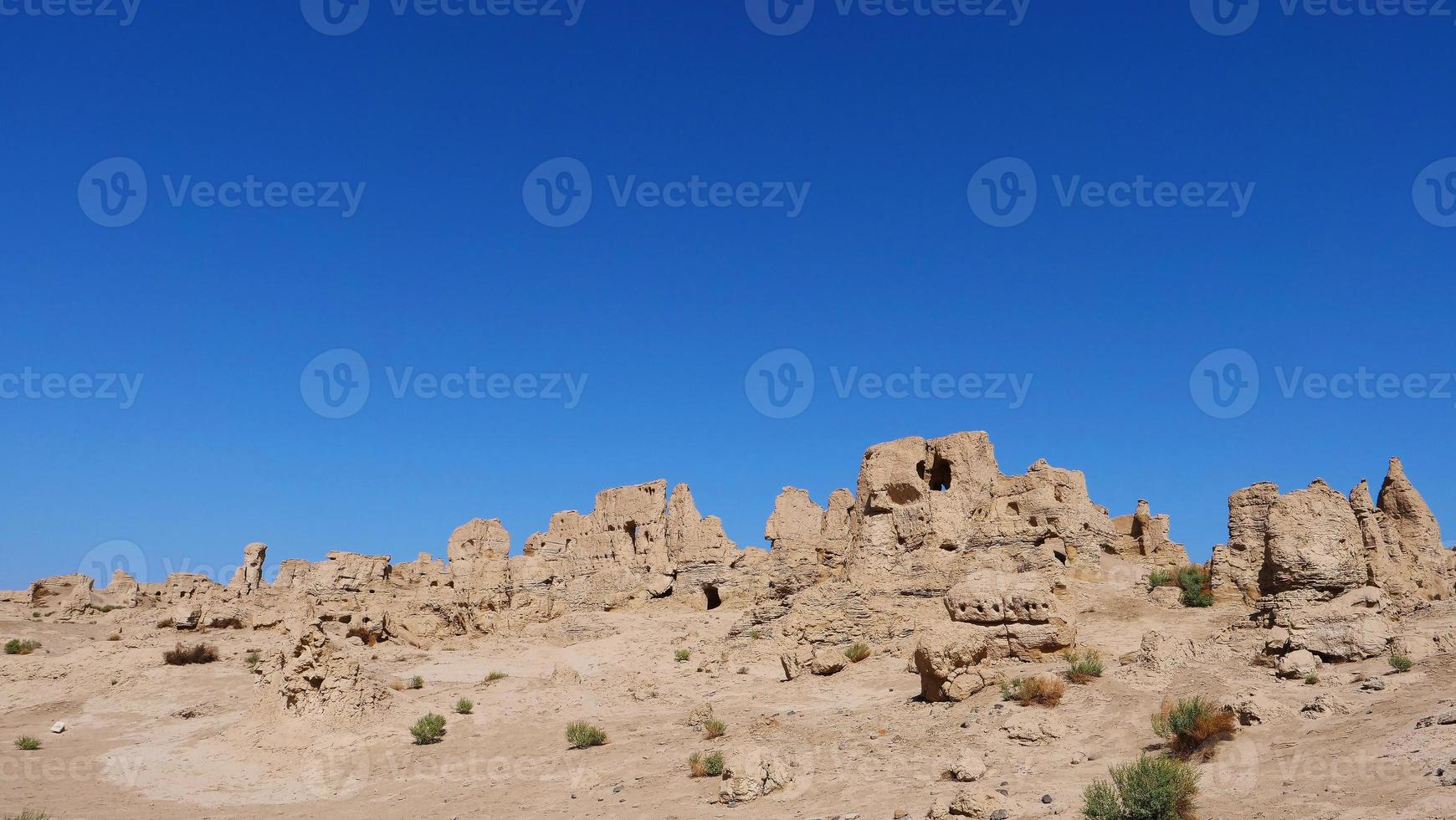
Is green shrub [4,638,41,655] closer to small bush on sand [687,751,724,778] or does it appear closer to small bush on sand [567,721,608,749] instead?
small bush on sand [567,721,608,749]

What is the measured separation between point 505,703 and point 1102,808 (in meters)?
13.1

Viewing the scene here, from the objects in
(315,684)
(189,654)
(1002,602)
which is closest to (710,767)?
(1002,602)

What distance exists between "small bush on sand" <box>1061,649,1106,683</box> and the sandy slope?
8.7 inches

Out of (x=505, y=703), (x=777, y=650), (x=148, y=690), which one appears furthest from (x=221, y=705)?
(x=777, y=650)

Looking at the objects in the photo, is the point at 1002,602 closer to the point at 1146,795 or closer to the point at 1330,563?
the point at 1330,563

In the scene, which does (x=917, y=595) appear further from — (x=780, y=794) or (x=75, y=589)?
(x=75, y=589)

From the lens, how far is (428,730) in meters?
14.9

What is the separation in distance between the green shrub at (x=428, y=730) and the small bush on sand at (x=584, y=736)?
265cm

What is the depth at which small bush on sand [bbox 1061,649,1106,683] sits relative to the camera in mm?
11711

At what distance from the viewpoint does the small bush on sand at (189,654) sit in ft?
74.3

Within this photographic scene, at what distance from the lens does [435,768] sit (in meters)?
13.6

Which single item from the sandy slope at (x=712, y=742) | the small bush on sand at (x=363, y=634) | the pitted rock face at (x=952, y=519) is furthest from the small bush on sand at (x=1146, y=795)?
the small bush on sand at (x=363, y=634)

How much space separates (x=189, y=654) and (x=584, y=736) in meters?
15.3

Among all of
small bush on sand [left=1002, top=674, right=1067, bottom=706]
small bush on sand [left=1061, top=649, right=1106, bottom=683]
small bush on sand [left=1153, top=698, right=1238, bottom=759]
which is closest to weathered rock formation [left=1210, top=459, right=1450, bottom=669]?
small bush on sand [left=1061, top=649, right=1106, bottom=683]
